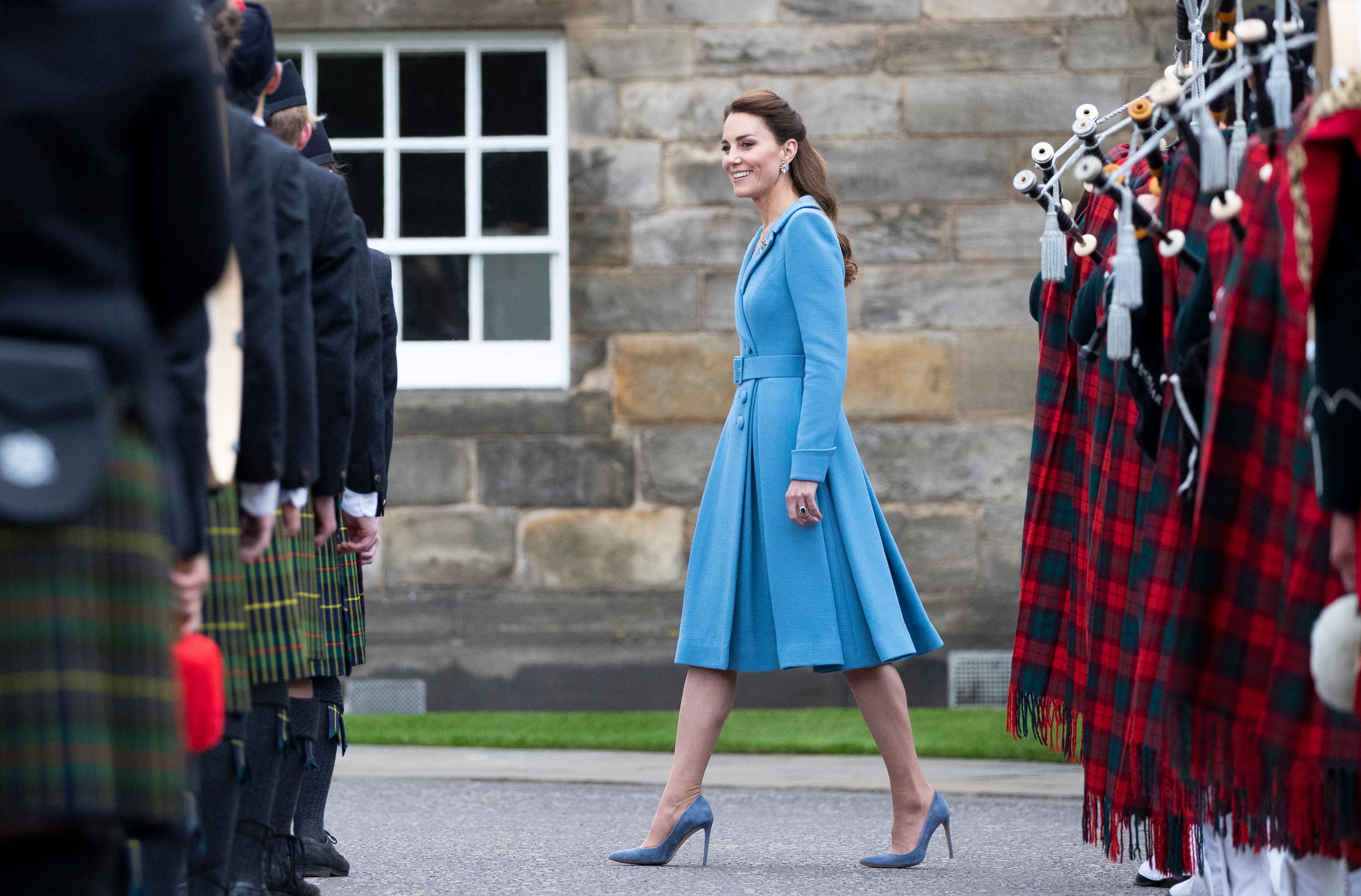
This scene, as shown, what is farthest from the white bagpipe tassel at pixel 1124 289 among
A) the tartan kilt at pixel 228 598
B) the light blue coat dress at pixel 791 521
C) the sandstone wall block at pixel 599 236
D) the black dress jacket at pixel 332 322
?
the sandstone wall block at pixel 599 236

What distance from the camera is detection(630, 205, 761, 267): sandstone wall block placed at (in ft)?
28.0

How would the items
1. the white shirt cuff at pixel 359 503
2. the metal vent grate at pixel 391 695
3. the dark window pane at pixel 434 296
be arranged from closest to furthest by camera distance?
the white shirt cuff at pixel 359 503 < the metal vent grate at pixel 391 695 < the dark window pane at pixel 434 296

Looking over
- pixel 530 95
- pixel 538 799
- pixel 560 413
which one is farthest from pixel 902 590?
pixel 530 95

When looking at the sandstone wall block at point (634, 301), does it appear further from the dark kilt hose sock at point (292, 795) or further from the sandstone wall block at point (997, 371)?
the dark kilt hose sock at point (292, 795)

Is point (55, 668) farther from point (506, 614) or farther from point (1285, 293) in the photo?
point (506, 614)

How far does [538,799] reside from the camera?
6.17 meters

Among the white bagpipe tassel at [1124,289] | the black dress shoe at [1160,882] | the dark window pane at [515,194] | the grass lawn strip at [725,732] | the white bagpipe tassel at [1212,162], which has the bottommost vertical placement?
the grass lawn strip at [725,732]

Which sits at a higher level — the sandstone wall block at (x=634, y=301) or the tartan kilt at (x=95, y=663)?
the sandstone wall block at (x=634, y=301)

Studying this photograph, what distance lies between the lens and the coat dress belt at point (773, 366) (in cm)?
489

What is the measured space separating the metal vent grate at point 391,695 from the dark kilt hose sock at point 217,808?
17.3 ft

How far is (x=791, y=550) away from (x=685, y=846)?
1.07m

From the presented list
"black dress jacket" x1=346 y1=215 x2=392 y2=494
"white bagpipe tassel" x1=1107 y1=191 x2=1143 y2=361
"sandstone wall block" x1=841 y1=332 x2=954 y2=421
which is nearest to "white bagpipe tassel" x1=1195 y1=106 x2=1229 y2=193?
"white bagpipe tassel" x1=1107 y1=191 x2=1143 y2=361

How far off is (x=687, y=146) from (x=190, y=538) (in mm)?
6429

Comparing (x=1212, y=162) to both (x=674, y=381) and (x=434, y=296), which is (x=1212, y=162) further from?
(x=434, y=296)
